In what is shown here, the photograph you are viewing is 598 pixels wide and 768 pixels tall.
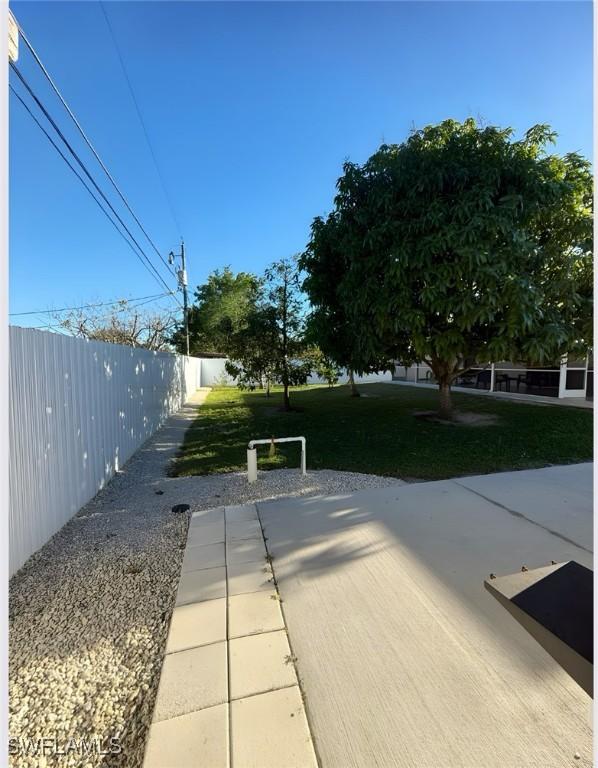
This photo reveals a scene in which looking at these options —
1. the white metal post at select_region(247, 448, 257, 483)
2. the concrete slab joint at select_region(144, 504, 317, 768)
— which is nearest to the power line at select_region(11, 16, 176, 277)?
the white metal post at select_region(247, 448, 257, 483)

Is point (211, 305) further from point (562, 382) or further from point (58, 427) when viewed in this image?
point (58, 427)

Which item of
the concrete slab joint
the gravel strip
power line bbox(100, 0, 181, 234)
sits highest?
power line bbox(100, 0, 181, 234)

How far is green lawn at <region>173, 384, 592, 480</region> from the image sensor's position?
5.23 metres

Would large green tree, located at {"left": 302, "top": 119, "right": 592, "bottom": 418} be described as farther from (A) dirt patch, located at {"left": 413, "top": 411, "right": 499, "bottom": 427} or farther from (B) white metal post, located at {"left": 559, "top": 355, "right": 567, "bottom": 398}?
(B) white metal post, located at {"left": 559, "top": 355, "right": 567, "bottom": 398}

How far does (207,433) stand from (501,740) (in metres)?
7.42

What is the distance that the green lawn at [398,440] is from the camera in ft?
17.2

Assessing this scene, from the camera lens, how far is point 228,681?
162 centimetres

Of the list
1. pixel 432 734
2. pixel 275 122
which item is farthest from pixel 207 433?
pixel 432 734

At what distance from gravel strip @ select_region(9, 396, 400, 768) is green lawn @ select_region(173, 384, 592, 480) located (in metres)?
1.39

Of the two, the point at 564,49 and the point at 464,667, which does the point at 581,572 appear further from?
the point at 564,49

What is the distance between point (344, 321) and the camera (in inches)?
322

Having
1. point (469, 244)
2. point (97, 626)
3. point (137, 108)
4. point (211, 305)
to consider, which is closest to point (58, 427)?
point (97, 626)

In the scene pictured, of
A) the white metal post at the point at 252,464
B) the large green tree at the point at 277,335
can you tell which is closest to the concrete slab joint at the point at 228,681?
the white metal post at the point at 252,464

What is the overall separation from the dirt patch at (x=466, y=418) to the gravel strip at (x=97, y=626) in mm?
5311
